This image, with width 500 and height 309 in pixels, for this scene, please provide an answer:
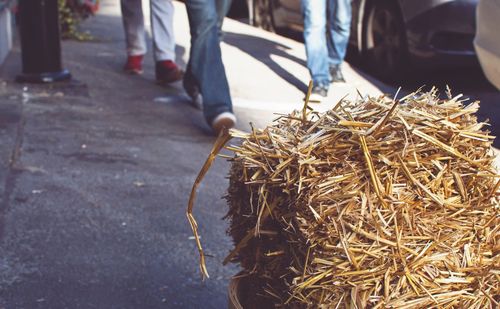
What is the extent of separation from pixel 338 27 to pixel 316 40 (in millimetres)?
516

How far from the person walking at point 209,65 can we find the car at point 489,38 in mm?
1661

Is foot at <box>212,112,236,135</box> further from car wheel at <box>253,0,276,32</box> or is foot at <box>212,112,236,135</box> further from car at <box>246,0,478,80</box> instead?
car wheel at <box>253,0,276,32</box>

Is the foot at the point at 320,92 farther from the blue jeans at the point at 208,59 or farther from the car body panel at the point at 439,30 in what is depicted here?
the blue jeans at the point at 208,59

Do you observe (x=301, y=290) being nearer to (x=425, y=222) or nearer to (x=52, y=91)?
(x=425, y=222)

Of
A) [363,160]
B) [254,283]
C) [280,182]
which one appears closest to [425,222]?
[363,160]

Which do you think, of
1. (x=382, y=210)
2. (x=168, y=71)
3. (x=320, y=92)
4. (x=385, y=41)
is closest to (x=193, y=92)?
(x=168, y=71)

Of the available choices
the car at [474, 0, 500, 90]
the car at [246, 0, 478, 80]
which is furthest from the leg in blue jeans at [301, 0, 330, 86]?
the car at [474, 0, 500, 90]

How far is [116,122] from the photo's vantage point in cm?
582

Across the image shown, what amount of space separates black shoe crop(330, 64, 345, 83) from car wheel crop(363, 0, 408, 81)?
1.38 feet

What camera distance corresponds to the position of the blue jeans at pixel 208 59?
17.8 feet

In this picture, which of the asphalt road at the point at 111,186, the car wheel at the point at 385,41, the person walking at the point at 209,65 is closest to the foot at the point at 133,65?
the asphalt road at the point at 111,186

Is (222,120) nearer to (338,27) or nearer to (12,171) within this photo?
(12,171)

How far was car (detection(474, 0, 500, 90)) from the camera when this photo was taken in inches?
212

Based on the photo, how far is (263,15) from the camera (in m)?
11.2
